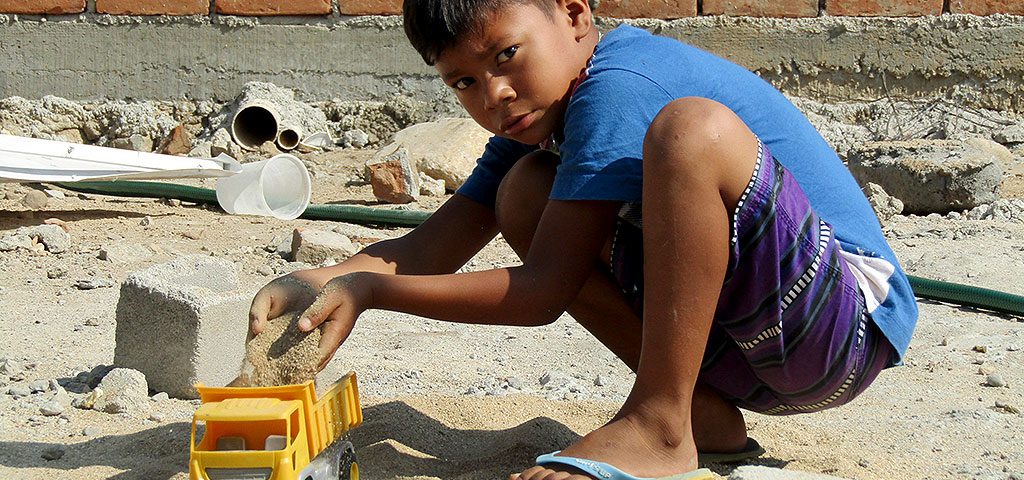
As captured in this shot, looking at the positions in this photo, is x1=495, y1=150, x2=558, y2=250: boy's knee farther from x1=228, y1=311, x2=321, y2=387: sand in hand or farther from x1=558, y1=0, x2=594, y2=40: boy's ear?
x1=228, y1=311, x2=321, y2=387: sand in hand

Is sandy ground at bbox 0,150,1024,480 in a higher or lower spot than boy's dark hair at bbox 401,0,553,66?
lower

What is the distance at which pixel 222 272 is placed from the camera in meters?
2.89

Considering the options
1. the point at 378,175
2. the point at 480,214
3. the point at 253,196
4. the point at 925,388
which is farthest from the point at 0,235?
the point at 925,388

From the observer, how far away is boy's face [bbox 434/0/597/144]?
195cm

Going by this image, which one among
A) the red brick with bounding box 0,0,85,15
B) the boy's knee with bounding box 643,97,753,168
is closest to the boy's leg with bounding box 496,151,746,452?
the boy's knee with bounding box 643,97,753,168

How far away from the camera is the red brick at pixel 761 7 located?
19.5ft

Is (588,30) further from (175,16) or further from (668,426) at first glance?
(175,16)

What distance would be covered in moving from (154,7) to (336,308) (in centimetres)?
495

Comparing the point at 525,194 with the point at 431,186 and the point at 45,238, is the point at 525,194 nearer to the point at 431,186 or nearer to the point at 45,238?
the point at 45,238

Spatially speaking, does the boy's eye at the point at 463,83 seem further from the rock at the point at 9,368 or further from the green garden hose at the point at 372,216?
the green garden hose at the point at 372,216

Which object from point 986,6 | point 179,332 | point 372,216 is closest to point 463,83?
point 179,332

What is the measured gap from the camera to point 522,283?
1895 millimetres

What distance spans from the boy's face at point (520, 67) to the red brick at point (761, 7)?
413 cm

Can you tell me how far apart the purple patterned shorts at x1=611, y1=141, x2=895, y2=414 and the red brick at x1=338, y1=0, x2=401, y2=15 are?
438 cm
